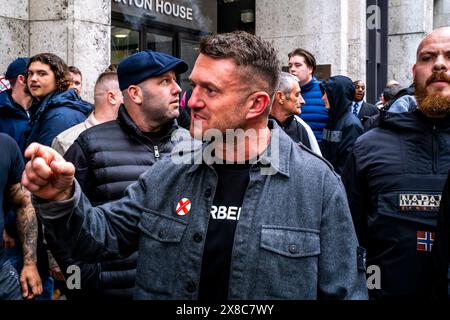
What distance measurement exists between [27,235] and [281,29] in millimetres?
8724

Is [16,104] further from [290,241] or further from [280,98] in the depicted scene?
[290,241]

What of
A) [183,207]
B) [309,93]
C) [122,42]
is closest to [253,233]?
[183,207]

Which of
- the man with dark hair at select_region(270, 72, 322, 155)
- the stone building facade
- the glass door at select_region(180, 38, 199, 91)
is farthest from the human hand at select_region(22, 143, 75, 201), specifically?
the glass door at select_region(180, 38, 199, 91)

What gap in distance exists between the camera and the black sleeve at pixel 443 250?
2906 mm

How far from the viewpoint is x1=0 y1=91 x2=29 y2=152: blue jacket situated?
19.1ft

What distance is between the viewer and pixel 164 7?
11.3 m

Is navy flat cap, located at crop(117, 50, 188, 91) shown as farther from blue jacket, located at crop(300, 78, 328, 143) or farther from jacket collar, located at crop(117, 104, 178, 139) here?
blue jacket, located at crop(300, 78, 328, 143)

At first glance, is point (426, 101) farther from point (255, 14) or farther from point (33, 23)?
point (255, 14)

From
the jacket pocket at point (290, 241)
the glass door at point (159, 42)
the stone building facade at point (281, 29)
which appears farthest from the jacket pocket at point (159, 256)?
the glass door at point (159, 42)

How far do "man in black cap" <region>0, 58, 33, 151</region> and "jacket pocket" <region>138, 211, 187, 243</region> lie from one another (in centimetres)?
355

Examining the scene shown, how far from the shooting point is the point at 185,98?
6.98m
